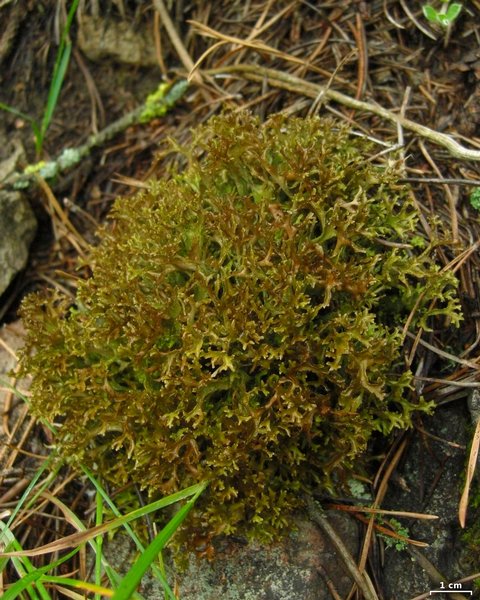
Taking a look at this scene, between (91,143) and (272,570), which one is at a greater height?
(91,143)

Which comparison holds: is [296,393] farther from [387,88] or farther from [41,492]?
[387,88]

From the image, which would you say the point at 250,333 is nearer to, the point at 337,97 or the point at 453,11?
the point at 337,97

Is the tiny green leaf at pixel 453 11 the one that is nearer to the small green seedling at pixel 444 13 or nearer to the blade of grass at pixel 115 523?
the small green seedling at pixel 444 13

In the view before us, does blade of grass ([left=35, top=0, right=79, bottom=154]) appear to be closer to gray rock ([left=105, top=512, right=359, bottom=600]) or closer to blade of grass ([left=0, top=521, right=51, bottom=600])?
blade of grass ([left=0, top=521, right=51, bottom=600])

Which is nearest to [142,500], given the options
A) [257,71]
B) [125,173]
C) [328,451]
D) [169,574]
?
[169,574]

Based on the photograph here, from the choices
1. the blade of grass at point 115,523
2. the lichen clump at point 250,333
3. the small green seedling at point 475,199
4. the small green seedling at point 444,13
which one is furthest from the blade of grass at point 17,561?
the small green seedling at point 444,13

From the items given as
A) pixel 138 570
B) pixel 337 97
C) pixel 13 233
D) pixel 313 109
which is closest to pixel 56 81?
pixel 13 233
